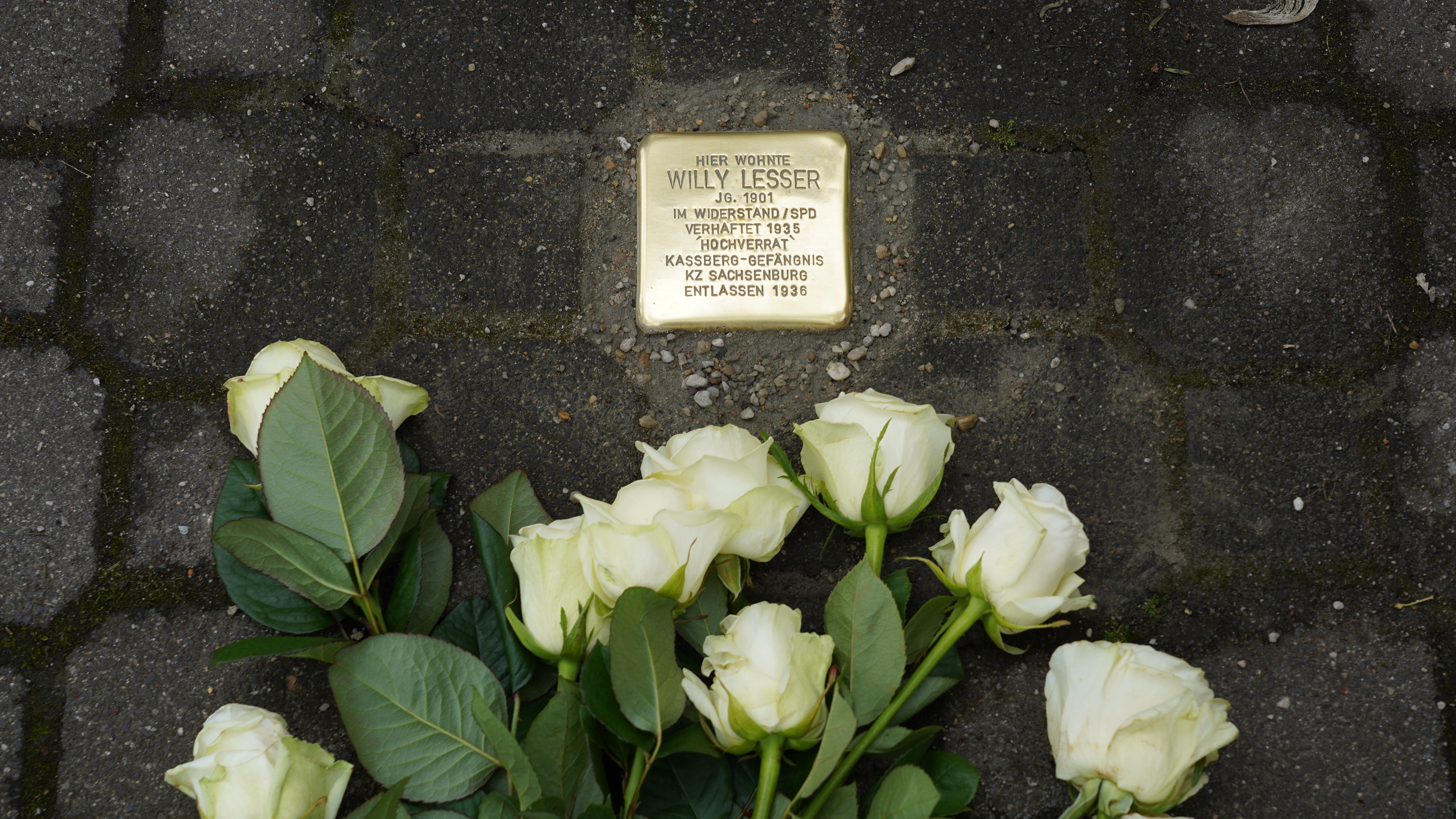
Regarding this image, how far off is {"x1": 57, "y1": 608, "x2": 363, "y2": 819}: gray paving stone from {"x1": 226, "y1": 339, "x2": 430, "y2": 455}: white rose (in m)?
0.32

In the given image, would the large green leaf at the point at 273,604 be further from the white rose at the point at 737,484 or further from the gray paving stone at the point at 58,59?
the gray paving stone at the point at 58,59

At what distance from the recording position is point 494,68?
1.34 metres

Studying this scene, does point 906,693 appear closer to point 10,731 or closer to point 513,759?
point 513,759

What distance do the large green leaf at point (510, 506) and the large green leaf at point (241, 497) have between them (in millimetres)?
281

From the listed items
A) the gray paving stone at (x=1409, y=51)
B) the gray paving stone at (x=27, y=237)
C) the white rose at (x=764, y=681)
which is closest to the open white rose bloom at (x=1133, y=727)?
the white rose at (x=764, y=681)

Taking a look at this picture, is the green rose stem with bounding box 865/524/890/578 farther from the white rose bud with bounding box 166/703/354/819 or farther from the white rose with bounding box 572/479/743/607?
the white rose bud with bounding box 166/703/354/819

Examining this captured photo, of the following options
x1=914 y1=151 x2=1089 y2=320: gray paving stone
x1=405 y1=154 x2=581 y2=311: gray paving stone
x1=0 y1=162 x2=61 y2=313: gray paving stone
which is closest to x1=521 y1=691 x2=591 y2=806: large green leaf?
x1=405 y1=154 x2=581 y2=311: gray paving stone

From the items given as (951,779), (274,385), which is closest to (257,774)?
(274,385)

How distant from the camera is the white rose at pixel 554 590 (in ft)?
2.95

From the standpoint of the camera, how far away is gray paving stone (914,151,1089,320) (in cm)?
129

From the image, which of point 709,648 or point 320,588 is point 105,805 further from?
point 709,648

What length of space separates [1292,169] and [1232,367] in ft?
1.08

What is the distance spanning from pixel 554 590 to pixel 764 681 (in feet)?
0.78

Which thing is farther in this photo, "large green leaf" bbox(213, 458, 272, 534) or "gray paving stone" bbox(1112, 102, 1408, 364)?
"gray paving stone" bbox(1112, 102, 1408, 364)
